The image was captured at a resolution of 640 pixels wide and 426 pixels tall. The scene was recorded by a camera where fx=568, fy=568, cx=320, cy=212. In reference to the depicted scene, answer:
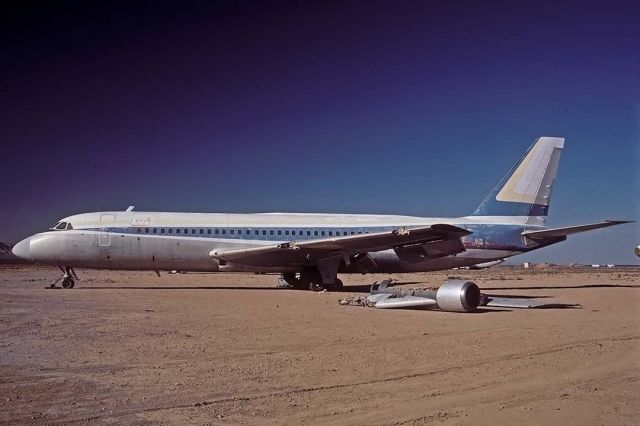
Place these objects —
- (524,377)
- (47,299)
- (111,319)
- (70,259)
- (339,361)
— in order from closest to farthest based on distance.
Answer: (524,377) < (339,361) < (111,319) < (47,299) < (70,259)

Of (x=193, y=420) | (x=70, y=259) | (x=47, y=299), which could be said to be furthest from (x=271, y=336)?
(x=70, y=259)

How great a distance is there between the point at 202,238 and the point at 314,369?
1860cm

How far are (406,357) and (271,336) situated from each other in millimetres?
2867

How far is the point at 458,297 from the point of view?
14734 mm

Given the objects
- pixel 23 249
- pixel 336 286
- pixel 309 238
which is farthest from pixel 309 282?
pixel 23 249

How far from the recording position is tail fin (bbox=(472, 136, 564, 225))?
27.3 meters

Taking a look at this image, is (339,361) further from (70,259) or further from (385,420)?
(70,259)

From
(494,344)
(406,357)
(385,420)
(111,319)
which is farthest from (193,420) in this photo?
(111,319)

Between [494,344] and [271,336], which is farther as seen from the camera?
[271,336]

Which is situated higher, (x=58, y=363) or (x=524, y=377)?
(x=58, y=363)

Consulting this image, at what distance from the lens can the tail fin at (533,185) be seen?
27344 millimetres

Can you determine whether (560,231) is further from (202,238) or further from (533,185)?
(202,238)

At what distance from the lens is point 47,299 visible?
17391mm

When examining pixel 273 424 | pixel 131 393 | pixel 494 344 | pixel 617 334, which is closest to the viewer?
pixel 273 424
